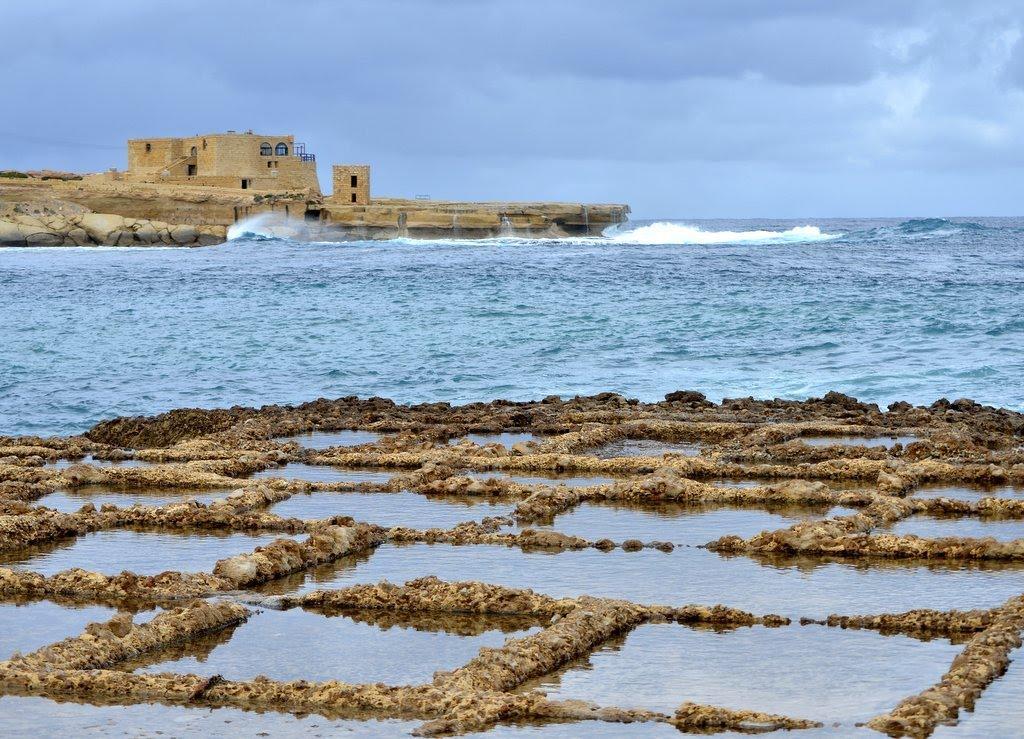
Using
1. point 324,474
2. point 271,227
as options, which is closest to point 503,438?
point 324,474

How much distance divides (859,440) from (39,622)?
10820mm

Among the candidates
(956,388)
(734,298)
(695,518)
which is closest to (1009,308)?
(734,298)

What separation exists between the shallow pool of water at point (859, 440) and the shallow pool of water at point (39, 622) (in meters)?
9.48

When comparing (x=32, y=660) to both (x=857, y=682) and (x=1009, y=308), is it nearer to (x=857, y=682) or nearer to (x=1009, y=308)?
(x=857, y=682)

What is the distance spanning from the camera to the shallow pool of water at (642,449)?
1602cm

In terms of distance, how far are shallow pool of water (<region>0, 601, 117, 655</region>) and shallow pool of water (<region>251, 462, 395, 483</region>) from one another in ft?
17.8

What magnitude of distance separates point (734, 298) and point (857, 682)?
36804mm

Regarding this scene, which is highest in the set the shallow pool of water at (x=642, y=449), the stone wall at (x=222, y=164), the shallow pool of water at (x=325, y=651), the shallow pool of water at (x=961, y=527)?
the stone wall at (x=222, y=164)

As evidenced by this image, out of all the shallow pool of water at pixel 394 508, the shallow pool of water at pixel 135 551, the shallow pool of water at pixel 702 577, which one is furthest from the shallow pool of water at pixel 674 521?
the shallow pool of water at pixel 135 551

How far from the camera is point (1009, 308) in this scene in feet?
128

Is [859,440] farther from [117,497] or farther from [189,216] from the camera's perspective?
[189,216]

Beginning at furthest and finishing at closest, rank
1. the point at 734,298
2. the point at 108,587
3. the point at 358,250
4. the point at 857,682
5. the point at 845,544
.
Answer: the point at 358,250, the point at 734,298, the point at 845,544, the point at 108,587, the point at 857,682

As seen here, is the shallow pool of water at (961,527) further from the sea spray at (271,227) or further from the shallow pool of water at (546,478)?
the sea spray at (271,227)

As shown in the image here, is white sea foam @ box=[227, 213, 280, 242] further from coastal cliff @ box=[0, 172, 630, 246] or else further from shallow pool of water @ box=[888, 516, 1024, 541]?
shallow pool of water @ box=[888, 516, 1024, 541]
